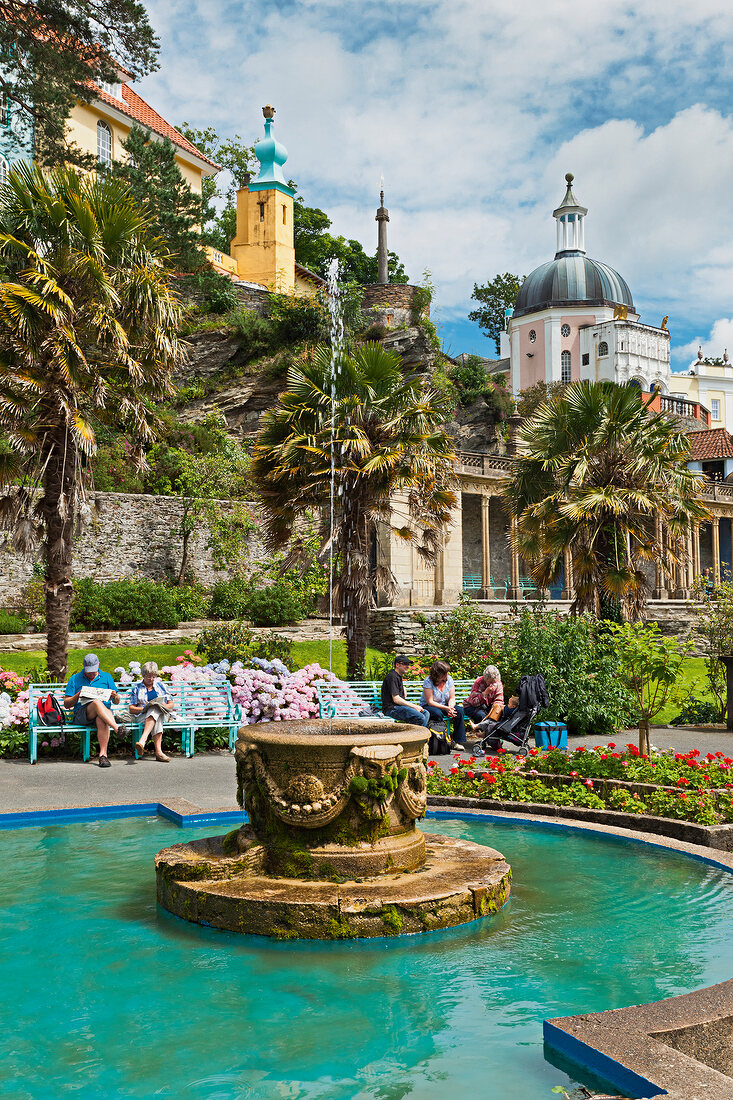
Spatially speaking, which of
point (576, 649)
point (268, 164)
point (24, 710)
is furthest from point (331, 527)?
point (268, 164)

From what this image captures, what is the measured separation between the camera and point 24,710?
12.0 meters

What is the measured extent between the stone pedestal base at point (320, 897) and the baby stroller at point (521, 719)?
5916 mm

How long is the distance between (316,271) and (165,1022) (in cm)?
4964

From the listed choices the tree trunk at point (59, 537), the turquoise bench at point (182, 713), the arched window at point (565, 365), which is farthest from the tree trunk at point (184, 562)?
the arched window at point (565, 365)

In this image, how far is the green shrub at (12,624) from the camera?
69.4 ft

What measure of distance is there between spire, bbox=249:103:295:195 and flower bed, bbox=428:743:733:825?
40316 mm

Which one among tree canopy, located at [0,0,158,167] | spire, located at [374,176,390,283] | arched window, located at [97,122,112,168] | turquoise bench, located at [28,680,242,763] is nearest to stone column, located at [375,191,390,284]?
spire, located at [374,176,390,283]

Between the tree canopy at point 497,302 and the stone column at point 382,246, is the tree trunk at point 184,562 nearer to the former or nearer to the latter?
the stone column at point 382,246

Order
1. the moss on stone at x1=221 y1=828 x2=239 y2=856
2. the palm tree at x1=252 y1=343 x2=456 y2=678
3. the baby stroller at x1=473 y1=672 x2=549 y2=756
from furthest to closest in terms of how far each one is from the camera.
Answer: the palm tree at x1=252 y1=343 x2=456 y2=678, the baby stroller at x1=473 y1=672 x2=549 y2=756, the moss on stone at x1=221 y1=828 x2=239 y2=856

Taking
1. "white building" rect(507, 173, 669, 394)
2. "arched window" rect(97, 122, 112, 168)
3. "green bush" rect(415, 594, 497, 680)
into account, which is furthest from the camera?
"white building" rect(507, 173, 669, 394)

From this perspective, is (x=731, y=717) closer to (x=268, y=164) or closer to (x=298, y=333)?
(x=298, y=333)

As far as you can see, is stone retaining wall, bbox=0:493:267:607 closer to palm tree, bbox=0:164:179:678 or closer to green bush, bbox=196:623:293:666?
green bush, bbox=196:623:293:666

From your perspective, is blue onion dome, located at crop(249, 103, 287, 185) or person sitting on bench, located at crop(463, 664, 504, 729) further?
blue onion dome, located at crop(249, 103, 287, 185)

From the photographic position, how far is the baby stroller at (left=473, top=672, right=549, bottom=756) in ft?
39.3
